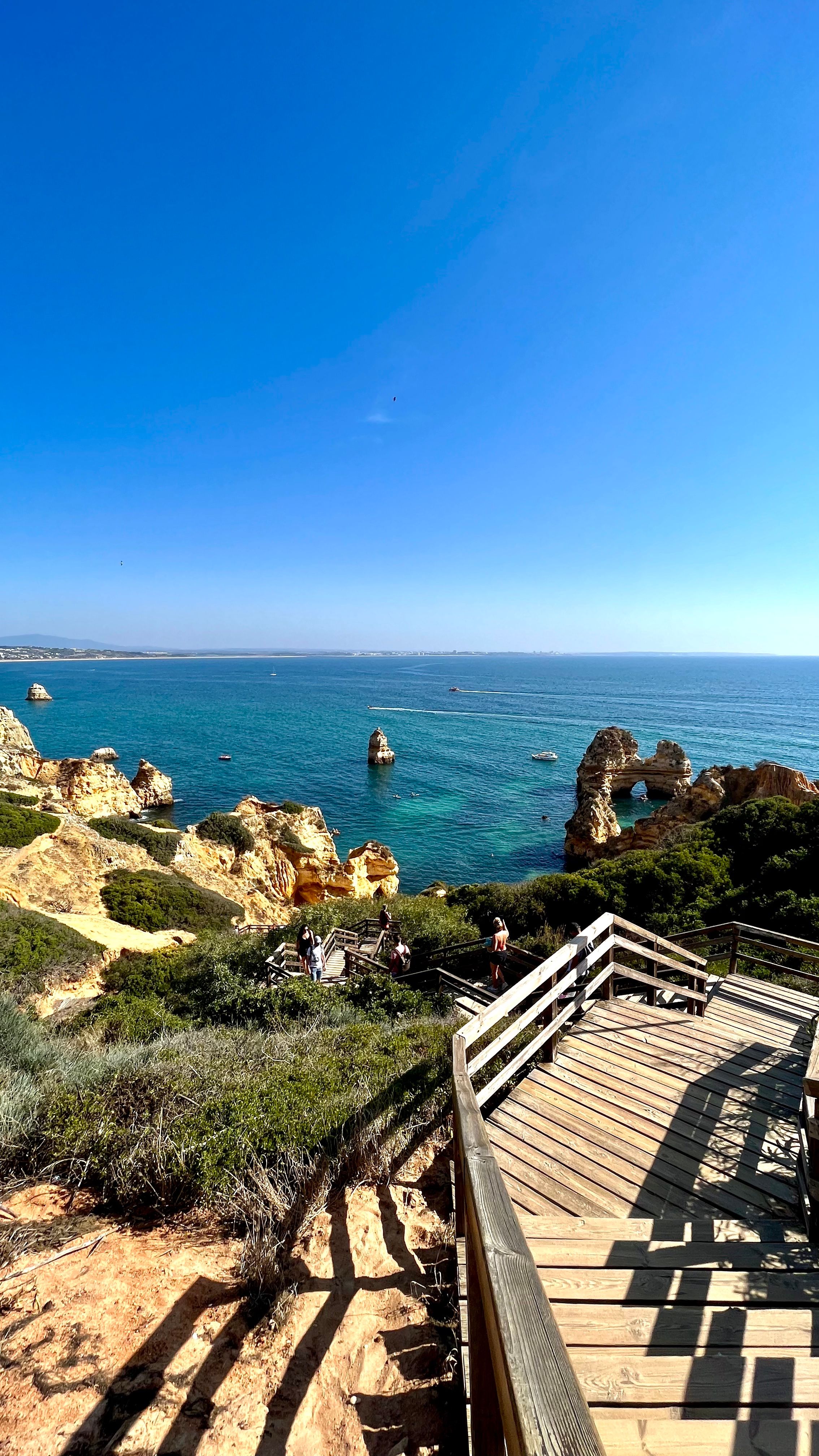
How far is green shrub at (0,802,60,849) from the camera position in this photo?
18.5 m

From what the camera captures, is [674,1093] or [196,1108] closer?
[196,1108]

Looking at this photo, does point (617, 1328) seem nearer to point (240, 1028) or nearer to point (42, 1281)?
point (42, 1281)

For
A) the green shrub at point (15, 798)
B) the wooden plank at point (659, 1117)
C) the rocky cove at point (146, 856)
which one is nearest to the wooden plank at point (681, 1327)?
the wooden plank at point (659, 1117)

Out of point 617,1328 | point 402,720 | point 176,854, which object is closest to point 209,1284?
point 617,1328

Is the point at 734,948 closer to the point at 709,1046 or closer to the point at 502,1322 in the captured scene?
the point at 709,1046

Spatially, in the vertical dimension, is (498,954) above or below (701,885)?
above

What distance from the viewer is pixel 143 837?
2411 cm

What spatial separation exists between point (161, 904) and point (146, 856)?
16.6ft

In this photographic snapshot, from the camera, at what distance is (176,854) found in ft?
77.5

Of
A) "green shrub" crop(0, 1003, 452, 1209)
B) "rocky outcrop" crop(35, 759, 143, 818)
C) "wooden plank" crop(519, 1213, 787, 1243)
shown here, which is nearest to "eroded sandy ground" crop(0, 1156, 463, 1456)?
"green shrub" crop(0, 1003, 452, 1209)

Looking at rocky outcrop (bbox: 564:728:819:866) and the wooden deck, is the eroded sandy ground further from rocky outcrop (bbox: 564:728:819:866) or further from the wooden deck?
rocky outcrop (bbox: 564:728:819:866)

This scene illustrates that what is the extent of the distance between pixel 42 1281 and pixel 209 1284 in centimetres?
97

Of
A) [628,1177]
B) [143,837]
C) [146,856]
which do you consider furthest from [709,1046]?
[143,837]

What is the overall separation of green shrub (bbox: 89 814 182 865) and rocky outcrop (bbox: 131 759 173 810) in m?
15.8
